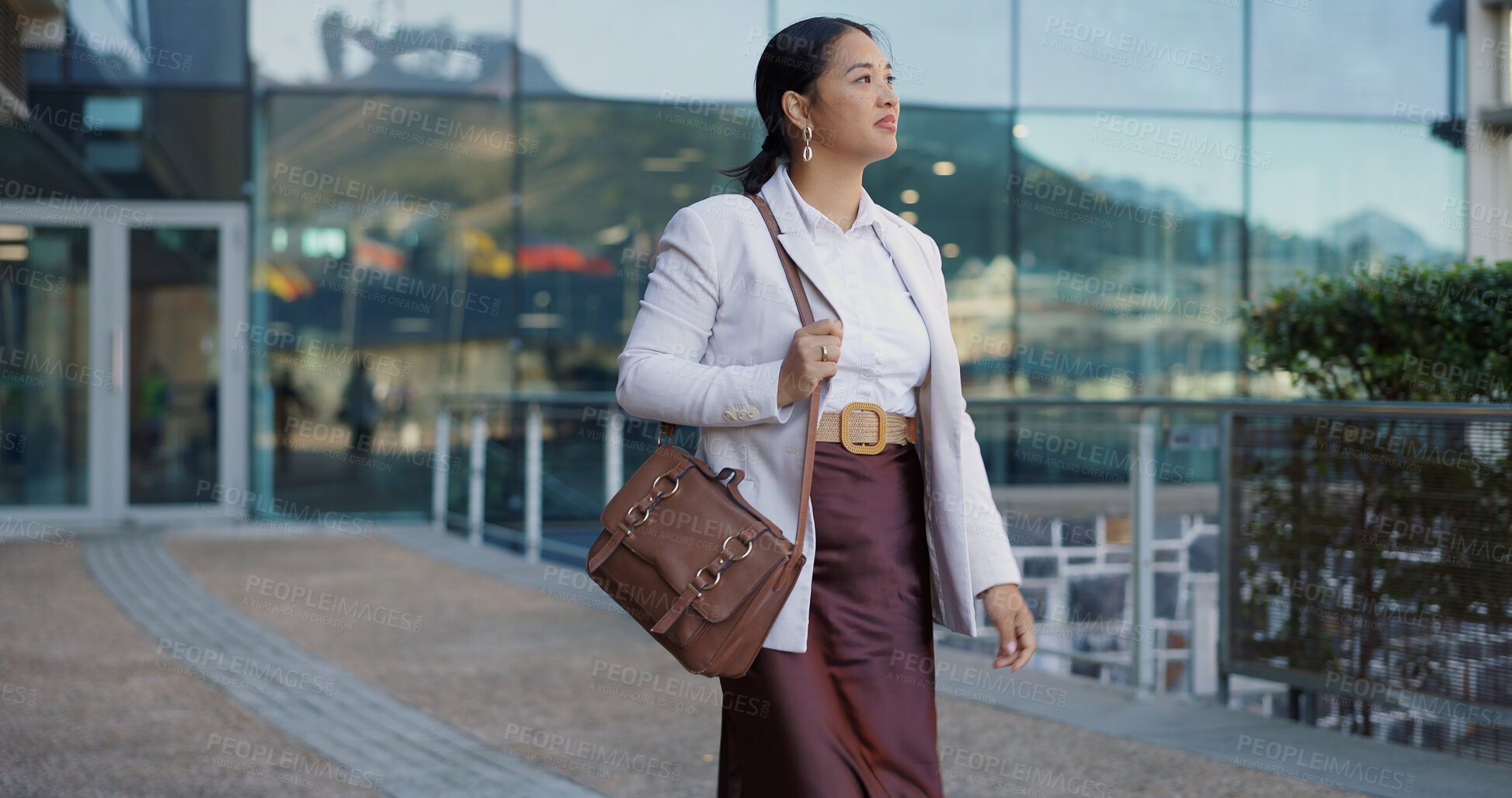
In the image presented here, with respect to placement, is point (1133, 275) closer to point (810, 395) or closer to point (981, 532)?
point (981, 532)

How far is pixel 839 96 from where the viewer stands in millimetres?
2057

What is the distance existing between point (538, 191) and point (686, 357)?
378 inches

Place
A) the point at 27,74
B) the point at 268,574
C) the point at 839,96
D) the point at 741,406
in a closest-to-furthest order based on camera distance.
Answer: the point at 741,406 < the point at 839,96 < the point at 268,574 < the point at 27,74

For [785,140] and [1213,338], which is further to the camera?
[1213,338]

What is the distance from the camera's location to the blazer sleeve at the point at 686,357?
1907 millimetres

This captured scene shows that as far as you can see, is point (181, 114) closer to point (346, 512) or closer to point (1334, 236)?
point (346, 512)

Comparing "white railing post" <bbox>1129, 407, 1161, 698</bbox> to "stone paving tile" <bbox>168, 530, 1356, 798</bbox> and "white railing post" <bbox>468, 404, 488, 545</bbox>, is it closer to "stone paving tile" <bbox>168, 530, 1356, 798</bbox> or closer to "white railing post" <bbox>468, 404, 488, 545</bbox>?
"stone paving tile" <bbox>168, 530, 1356, 798</bbox>

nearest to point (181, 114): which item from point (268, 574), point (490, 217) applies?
point (490, 217)

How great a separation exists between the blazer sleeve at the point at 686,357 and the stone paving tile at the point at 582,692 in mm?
2005

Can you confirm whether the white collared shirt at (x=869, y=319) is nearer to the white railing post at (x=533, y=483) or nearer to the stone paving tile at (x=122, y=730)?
the stone paving tile at (x=122, y=730)

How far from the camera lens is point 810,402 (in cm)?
193

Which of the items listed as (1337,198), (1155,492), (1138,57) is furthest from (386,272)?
(1337,198)

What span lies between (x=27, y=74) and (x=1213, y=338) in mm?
10310

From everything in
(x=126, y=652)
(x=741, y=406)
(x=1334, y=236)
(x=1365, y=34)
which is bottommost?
(x=126, y=652)
